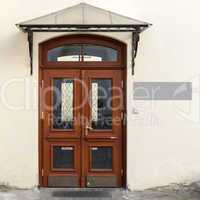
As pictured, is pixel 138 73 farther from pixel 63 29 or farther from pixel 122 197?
pixel 122 197

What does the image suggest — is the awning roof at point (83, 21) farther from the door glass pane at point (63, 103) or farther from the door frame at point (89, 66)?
the door glass pane at point (63, 103)

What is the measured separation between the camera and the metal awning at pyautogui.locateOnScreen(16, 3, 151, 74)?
23.0 feet

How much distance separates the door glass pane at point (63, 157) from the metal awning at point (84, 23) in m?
1.92

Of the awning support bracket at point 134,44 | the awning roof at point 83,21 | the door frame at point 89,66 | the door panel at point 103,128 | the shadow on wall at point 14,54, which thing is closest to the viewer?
the awning roof at point 83,21

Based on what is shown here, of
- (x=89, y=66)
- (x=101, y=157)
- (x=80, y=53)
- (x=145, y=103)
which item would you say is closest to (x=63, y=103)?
(x=89, y=66)

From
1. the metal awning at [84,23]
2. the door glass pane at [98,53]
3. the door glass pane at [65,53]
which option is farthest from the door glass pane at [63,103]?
the metal awning at [84,23]

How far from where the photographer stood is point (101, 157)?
805cm

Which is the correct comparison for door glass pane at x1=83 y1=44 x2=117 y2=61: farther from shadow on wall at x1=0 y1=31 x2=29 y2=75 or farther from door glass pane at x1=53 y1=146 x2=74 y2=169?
door glass pane at x1=53 y1=146 x2=74 y2=169

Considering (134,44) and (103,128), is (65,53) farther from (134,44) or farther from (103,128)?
(103,128)

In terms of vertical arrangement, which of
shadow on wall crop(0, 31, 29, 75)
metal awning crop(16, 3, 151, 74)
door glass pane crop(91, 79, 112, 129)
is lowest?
door glass pane crop(91, 79, 112, 129)

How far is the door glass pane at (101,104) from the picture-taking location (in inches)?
316

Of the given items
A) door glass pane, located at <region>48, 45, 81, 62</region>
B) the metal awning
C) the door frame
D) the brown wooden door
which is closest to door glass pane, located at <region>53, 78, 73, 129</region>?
the brown wooden door

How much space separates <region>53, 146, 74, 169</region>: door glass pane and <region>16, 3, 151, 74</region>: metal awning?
1921mm

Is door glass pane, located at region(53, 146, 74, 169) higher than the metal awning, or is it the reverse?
the metal awning
